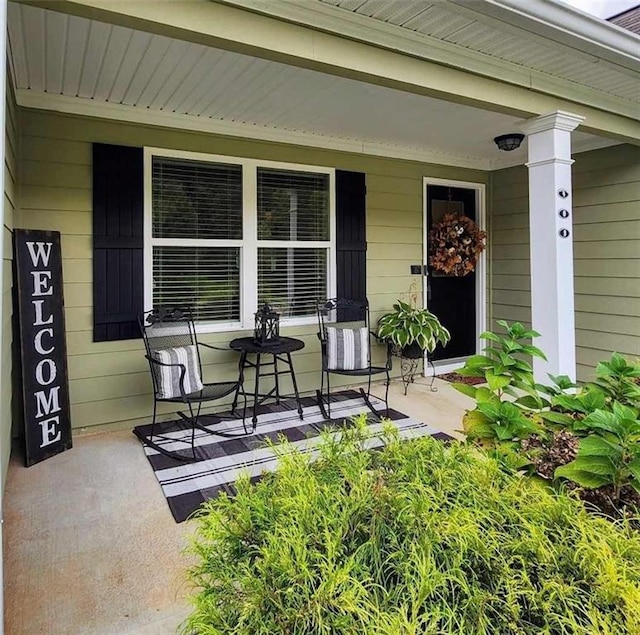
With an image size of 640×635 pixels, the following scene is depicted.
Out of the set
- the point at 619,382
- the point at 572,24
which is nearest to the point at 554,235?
the point at 572,24

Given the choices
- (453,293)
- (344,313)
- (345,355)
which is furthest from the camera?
(453,293)

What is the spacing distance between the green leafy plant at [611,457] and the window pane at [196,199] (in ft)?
11.1

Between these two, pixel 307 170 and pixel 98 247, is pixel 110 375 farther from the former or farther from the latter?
pixel 307 170

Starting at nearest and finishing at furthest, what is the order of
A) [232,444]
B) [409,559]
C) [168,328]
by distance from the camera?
[409,559] → [232,444] → [168,328]

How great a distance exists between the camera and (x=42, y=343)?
316 centimetres

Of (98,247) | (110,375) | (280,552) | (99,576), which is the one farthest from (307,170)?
(280,552)

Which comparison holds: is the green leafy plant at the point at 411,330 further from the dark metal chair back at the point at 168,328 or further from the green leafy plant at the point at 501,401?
the green leafy plant at the point at 501,401

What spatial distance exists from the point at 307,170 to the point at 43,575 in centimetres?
373

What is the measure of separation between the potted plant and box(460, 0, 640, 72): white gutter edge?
249 centimetres

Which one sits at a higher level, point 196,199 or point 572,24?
point 572,24

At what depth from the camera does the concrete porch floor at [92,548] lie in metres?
1.78

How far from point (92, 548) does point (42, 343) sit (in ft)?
5.03

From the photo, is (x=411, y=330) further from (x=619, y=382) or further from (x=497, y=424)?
(x=497, y=424)

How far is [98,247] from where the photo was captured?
362 centimetres
